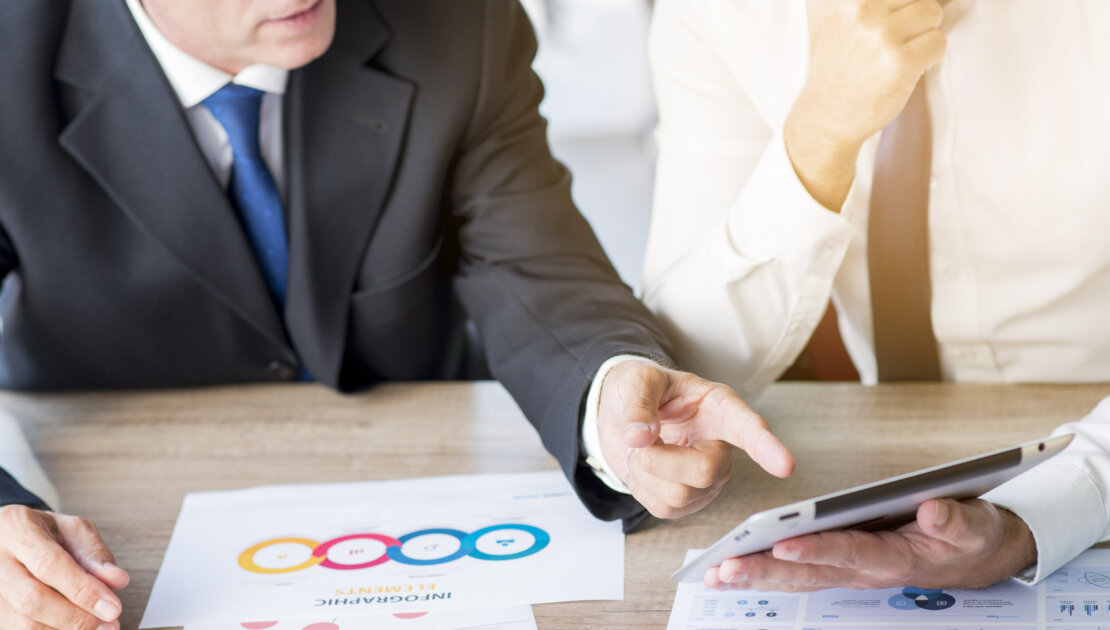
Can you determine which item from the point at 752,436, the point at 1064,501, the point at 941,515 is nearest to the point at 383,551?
the point at 752,436

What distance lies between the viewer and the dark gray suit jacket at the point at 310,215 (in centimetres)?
130

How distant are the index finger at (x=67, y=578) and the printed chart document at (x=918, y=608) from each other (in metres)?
0.46

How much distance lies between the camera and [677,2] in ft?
4.44

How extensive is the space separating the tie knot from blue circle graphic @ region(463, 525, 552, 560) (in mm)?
614

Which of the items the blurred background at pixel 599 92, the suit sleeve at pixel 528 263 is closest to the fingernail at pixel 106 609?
the suit sleeve at pixel 528 263

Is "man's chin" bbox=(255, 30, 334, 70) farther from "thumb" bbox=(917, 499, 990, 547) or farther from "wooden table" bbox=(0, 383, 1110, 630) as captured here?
"thumb" bbox=(917, 499, 990, 547)

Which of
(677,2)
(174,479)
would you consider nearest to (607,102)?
(677,2)

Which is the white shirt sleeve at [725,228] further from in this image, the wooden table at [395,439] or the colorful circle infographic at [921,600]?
the colorful circle infographic at [921,600]

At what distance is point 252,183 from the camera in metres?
1.38

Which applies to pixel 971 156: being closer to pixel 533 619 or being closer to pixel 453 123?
pixel 453 123

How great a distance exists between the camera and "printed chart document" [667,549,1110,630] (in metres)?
0.84

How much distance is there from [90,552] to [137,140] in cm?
57

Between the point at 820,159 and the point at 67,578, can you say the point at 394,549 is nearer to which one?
the point at 67,578

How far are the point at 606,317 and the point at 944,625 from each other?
52 centimetres
